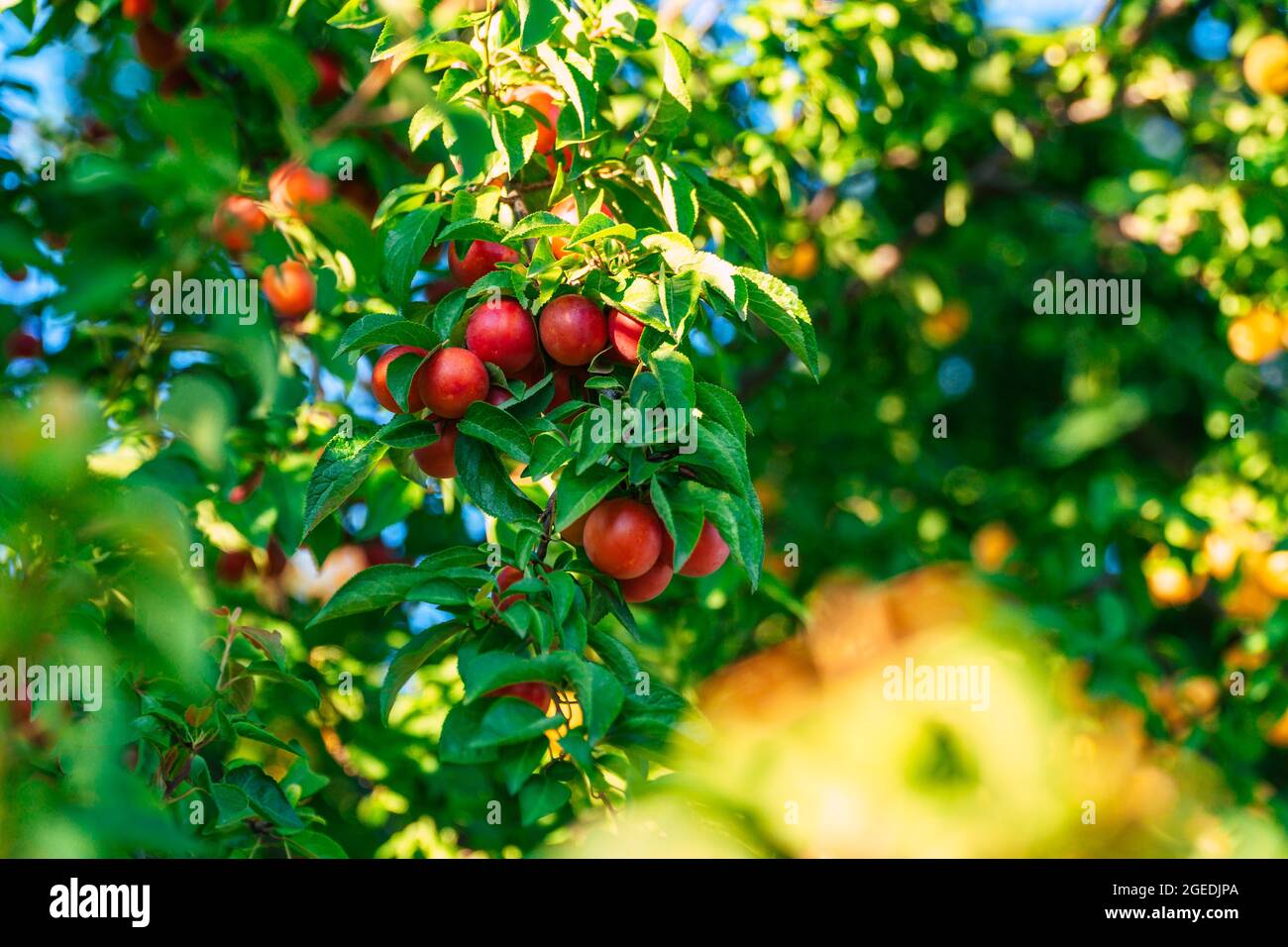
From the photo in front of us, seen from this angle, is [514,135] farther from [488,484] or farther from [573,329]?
[488,484]

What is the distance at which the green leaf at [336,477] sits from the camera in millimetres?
1093

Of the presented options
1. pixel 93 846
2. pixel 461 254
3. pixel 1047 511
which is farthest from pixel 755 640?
pixel 93 846

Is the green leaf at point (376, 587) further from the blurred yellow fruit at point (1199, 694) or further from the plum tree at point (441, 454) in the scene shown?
the blurred yellow fruit at point (1199, 694)

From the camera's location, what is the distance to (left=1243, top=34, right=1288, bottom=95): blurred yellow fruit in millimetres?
2557

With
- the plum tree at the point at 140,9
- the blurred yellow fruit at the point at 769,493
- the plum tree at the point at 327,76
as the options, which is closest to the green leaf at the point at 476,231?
the plum tree at the point at 327,76

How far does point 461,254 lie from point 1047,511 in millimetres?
1802

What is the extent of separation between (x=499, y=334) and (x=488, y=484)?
0.14 metres

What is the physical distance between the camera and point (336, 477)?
110 cm

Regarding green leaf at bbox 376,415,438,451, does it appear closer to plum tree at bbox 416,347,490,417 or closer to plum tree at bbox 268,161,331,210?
plum tree at bbox 416,347,490,417

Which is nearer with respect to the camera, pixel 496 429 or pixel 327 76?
pixel 496 429

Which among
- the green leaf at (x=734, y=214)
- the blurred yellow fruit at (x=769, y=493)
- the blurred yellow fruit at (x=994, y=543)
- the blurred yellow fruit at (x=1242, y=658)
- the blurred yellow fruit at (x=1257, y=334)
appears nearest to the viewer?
the green leaf at (x=734, y=214)

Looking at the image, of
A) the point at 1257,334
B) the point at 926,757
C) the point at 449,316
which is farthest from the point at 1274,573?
the point at 449,316

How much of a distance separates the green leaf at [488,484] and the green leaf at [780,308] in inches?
11.0
